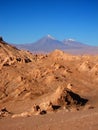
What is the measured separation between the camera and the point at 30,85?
2553cm

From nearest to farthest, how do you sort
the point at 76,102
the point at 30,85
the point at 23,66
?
the point at 76,102 → the point at 30,85 → the point at 23,66

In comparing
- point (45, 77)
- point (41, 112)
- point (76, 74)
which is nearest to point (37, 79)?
point (45, 77)

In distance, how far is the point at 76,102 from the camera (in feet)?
69.4

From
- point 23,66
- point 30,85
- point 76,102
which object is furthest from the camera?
point 23,66

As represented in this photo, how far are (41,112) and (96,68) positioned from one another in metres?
9.08

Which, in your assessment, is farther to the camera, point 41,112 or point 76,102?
point 76,102

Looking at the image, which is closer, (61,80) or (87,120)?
(87,120)

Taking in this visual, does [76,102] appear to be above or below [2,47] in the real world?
below

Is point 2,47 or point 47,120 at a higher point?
point 2,47

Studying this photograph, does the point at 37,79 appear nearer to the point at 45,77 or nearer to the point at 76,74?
the point at 45,77

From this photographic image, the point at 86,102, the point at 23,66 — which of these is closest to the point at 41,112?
the point at 86,102

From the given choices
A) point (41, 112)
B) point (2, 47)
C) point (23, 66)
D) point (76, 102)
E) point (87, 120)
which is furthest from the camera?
point (2, 47)

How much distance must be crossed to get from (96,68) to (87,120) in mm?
13352

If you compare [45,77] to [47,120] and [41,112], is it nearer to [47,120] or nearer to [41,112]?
[41,112]
